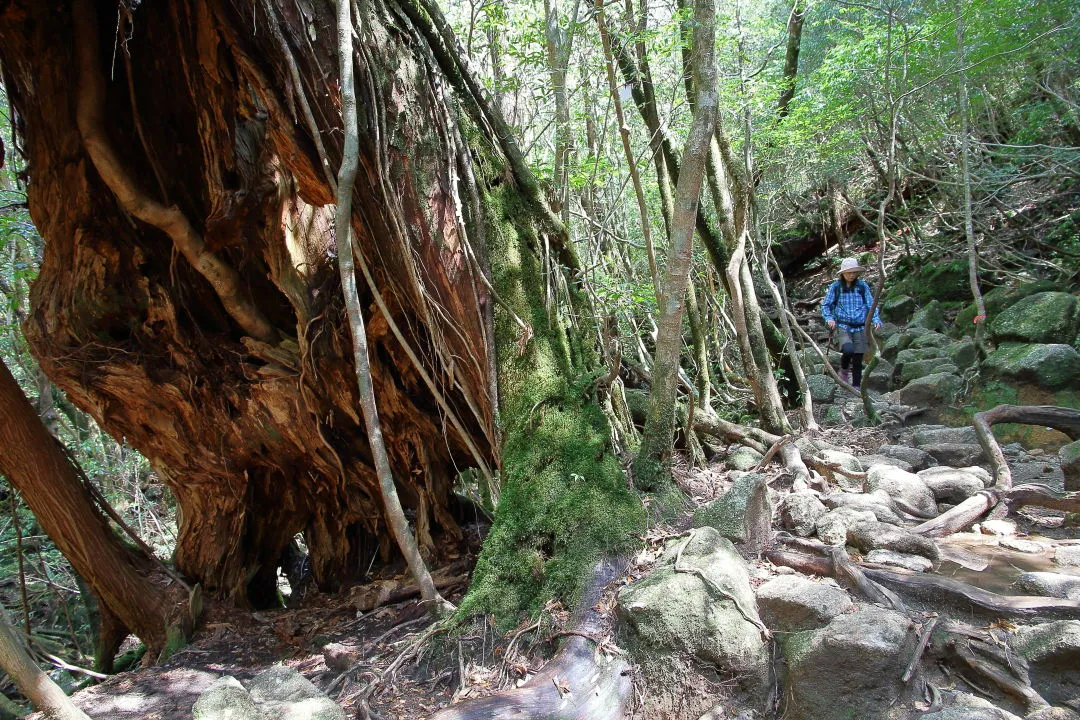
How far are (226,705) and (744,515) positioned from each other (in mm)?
2110

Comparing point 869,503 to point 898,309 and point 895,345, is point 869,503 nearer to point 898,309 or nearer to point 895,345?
point 895,345

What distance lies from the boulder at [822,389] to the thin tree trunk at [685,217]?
14.8 feet

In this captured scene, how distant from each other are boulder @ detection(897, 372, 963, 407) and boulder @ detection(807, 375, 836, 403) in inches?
38.1

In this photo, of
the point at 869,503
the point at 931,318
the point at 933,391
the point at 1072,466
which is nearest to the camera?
the point at 869,503

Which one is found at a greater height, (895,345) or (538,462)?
(538,462)

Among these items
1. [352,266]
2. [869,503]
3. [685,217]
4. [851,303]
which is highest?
[352,266]

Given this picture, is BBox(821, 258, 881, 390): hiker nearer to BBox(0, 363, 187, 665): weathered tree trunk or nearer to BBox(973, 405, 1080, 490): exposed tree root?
BBox(973, 405, 1080, 490): exposed tree root

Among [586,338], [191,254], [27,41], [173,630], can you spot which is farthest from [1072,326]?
[27,41]

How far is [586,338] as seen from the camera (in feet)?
12.0

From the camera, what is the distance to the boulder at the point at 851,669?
188 centimetres

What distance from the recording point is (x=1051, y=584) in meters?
2.24

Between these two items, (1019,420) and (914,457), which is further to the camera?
(914,457)

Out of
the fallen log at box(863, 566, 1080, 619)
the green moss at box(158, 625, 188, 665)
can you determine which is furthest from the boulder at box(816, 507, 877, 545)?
the green moss at box(158, 625, 188, 665)

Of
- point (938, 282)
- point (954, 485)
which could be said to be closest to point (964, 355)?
point (938, 282)
